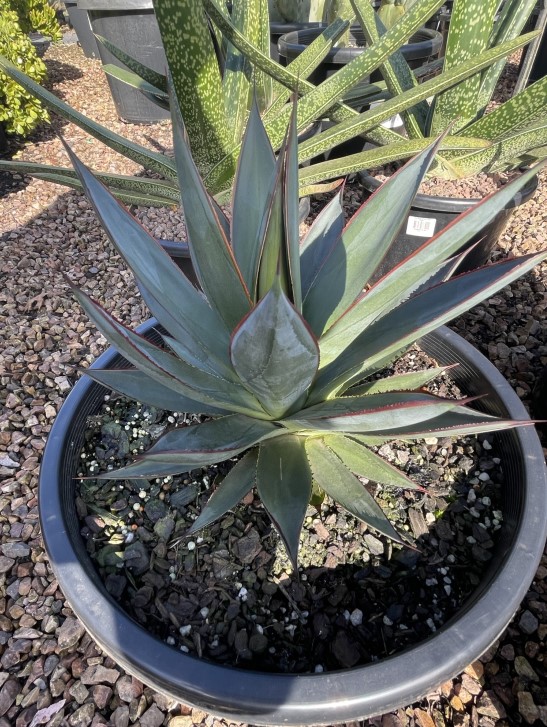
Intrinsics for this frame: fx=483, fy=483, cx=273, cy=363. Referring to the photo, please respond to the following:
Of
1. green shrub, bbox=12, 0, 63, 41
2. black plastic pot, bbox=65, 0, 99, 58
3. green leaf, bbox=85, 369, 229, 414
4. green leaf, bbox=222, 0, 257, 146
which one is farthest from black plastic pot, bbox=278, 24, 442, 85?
black plastic pot, bbox=65, 0, 99, 58

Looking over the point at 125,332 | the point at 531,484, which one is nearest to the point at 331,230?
the point at 125,332

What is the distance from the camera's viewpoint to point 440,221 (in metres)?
1.71

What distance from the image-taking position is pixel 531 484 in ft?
2.91

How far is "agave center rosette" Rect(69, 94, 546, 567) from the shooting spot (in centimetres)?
64

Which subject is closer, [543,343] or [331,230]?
[331,230]

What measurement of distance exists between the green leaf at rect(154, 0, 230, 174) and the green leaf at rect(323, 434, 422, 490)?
919 mm

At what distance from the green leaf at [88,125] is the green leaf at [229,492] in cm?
89

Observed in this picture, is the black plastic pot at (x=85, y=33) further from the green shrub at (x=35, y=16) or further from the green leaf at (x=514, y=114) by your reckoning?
the green leaf at (x=514, y=114)

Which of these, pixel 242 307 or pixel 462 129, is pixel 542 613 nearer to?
pixel 242 307

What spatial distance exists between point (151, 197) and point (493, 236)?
1205mm

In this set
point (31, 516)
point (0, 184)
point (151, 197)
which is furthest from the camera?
point (0, 184)

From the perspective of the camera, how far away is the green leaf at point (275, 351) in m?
0.53

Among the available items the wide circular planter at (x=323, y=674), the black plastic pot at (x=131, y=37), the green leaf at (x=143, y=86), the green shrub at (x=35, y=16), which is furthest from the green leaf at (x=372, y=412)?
the green shrub at (x=35, y=16)

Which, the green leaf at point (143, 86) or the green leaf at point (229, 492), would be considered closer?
the green leaf at point (229, 492)
